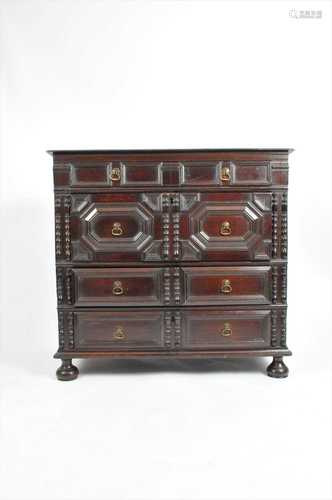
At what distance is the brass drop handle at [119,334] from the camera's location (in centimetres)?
381

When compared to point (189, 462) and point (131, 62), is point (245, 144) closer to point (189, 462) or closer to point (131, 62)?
point (131, 62)

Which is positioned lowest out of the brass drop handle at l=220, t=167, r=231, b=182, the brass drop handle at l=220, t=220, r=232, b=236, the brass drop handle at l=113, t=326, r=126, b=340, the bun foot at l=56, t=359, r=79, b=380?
the bun foot at l=56, t=359, r=79, b=380

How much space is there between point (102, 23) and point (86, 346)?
8.51ft

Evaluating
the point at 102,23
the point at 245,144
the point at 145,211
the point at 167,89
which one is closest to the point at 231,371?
the point at 145,211

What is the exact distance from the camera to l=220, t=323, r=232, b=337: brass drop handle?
380 centimetres

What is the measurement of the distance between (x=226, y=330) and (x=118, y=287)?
0.76 metres

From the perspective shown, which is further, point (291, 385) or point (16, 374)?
point (16, 374)

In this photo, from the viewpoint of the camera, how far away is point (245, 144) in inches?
185

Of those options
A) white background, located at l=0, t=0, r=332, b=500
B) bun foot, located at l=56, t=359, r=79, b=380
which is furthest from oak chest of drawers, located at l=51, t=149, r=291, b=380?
white background, located at l=0, t=0, r=332, b=500

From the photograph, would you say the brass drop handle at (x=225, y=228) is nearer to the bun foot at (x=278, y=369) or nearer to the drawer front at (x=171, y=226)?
the drawer front at (x=171, y=226)

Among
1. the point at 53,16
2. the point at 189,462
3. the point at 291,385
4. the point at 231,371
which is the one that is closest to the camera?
the point at 189,462

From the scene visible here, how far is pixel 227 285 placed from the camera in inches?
149

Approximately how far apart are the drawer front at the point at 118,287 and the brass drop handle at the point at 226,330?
0.44 m

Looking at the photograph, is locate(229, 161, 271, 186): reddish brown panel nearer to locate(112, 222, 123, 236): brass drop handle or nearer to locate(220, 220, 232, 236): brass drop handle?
locate(220, 220, 232, 236): brass drop handle
